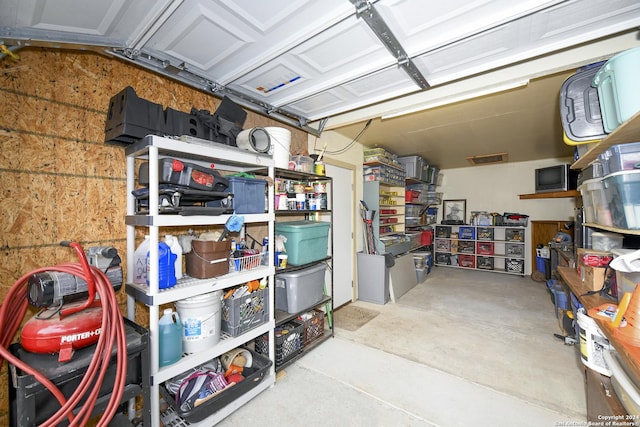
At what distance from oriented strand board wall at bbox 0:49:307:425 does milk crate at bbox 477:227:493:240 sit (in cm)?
653

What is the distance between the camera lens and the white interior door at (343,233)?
360 cm

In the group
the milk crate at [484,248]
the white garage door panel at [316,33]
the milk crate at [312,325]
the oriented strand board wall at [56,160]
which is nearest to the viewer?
the white garage door panel at [316,33]

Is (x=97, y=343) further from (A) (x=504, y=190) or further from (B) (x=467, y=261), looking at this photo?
(A) (x=504, y=190)

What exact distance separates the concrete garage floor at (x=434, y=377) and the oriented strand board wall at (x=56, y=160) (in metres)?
1.50

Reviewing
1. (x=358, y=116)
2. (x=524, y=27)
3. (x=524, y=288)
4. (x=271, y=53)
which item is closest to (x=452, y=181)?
(x=524, y=288)

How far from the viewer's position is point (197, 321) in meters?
1.62

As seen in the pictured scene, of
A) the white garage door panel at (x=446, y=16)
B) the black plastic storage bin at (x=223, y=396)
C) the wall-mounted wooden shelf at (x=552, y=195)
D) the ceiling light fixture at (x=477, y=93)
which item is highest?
the white garage door panel at (x=446, y=16)

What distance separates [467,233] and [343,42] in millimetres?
5787

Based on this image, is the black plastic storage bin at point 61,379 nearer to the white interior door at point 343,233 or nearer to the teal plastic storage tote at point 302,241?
the teal plastic storage tote at point 302,241

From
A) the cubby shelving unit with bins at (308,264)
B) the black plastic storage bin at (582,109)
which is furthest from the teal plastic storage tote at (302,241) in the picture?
the black plastic storage bin at (582,109)

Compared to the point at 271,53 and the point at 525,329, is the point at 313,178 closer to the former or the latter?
the point at 271,53

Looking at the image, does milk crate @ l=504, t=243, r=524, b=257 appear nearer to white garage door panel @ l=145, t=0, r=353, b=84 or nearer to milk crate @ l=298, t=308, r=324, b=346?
milk crate @ l=298, t=308, r=324, b=346

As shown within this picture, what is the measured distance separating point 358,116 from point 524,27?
56.9 inches

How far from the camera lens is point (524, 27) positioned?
140 cm
